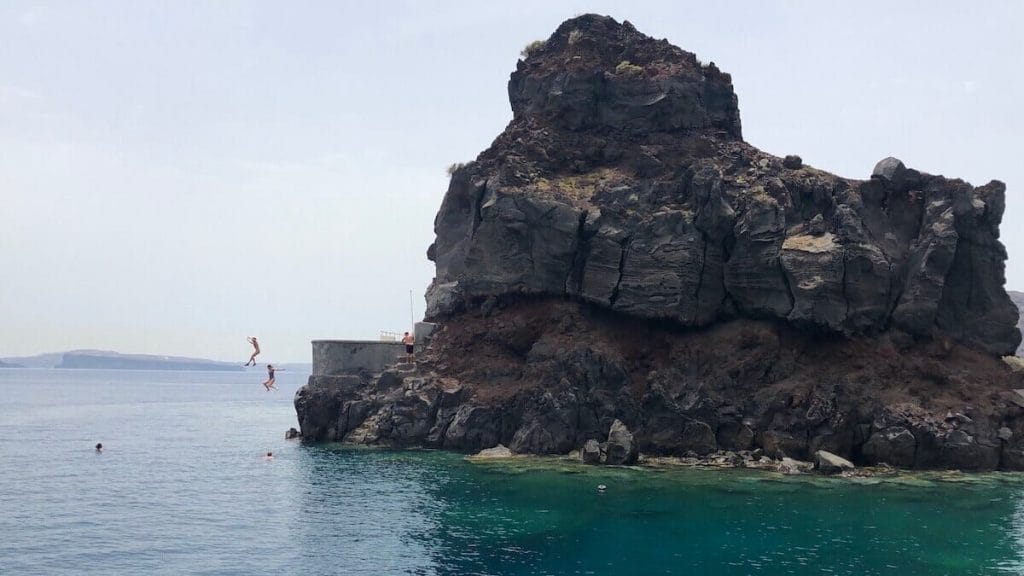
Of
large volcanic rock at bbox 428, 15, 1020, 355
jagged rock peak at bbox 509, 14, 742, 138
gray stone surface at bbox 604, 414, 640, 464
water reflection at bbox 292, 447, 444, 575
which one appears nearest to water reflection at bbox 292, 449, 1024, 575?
water reflection at bbox 292, 447, 444, 575

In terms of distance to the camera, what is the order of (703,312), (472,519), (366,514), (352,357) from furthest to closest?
1. (352,357)
2. (703,312)
3. (366,514)
4. (472,519)

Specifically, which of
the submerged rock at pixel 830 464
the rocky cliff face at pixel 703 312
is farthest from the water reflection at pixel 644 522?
the rocky cliff face at pixel 703 312

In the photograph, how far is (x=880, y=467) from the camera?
69.7 metres

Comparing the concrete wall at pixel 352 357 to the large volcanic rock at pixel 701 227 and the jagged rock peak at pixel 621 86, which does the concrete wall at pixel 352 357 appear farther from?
the jagged rock peak at pixel 621 86

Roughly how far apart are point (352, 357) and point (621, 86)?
39.1 meters

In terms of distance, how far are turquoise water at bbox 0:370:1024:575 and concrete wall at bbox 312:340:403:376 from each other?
35.8ft

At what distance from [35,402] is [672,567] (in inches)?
6636

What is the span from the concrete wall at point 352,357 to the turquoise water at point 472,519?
35.8ft

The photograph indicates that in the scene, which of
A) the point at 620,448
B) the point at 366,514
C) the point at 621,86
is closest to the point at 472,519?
the point at 366,514

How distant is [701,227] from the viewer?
78.1 metres

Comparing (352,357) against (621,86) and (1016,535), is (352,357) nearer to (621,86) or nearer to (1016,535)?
(621,86)

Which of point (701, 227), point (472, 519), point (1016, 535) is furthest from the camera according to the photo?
point (701, 227)

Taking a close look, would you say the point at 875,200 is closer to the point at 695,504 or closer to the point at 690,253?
the point at 690,253

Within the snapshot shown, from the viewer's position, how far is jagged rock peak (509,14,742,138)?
8619 centimetres
